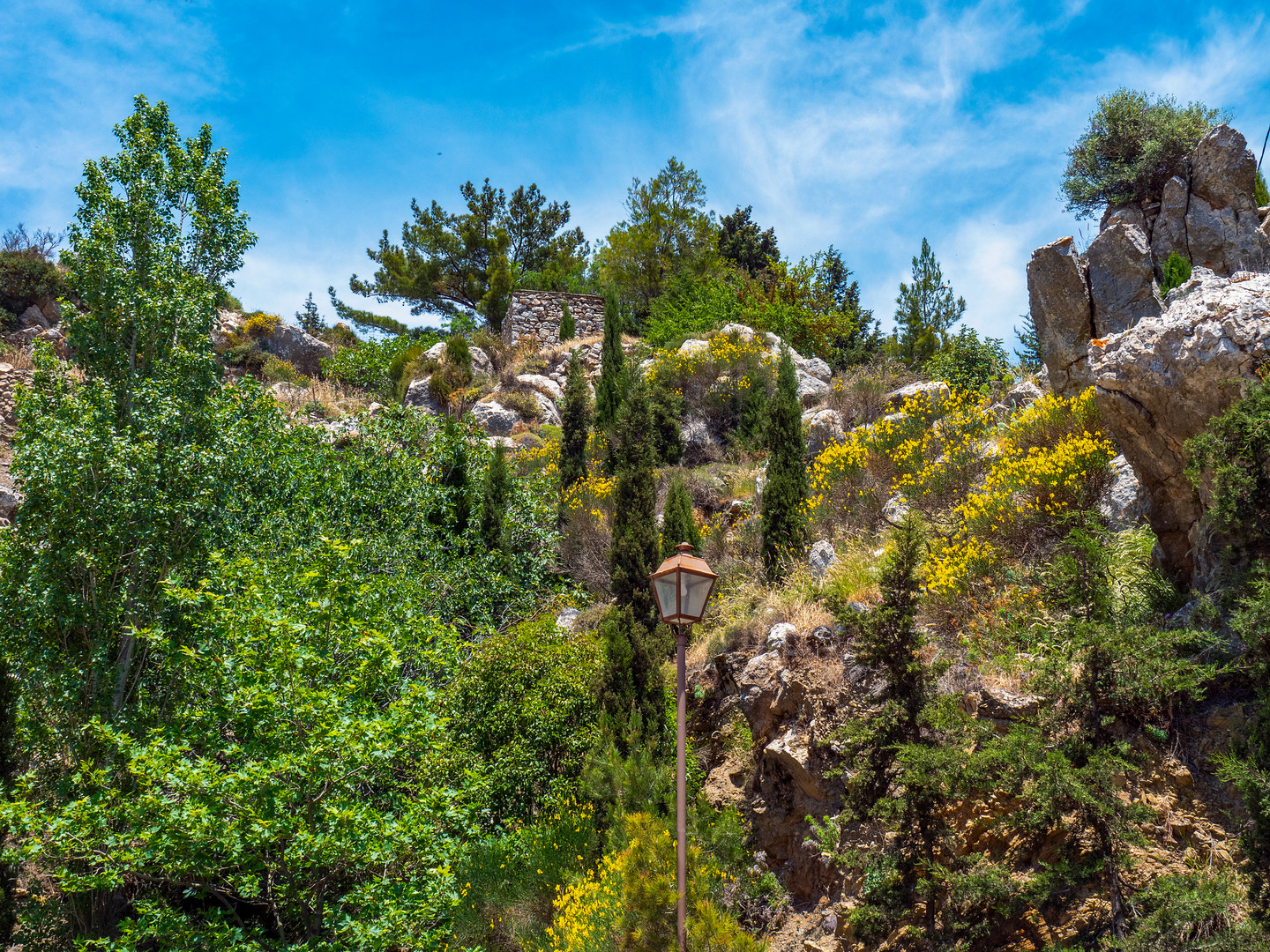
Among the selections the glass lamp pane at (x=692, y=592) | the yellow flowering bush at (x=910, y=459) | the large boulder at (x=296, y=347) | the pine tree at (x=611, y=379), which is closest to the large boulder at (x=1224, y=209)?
the yellow flowering bush at (x=910, y=459)

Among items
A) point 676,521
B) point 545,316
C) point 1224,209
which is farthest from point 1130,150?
point 545,316

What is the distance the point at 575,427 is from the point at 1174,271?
1054 centimetres

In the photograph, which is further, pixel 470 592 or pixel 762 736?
pixel 470 592

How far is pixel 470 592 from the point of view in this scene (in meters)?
12.4

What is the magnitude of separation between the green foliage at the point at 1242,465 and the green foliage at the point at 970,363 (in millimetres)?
9503

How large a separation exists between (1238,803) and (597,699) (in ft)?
19.1

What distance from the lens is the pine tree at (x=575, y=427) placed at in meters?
16.1

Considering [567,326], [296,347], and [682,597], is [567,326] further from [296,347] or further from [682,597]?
[682,597]

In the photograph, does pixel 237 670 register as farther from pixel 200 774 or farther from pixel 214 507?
pixel 214 507

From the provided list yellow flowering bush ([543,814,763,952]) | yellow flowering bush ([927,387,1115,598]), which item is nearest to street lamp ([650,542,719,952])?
yellow flowering bush ([543,814,763,952])

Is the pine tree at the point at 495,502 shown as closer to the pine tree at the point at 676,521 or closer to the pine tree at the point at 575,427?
the pine tree at the point at 575,427

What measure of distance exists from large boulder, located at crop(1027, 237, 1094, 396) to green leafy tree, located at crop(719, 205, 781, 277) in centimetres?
1651

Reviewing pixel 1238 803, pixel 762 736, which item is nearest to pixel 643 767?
pixel 762 736

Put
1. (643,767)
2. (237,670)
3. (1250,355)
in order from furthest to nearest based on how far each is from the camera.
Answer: (643,767)
(237,670)
(1250,355)
